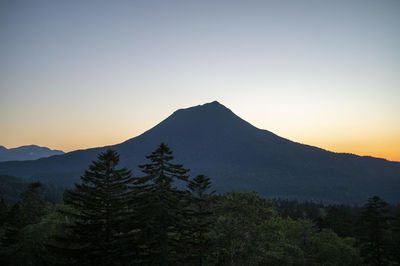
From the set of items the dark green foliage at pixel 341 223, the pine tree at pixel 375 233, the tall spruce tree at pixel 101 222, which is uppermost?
the tall spruce tree at pixel 101 222

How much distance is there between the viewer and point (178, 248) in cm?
2373

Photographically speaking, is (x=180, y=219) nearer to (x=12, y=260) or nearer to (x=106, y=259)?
(x=106, y=259)

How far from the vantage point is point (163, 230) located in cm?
2261

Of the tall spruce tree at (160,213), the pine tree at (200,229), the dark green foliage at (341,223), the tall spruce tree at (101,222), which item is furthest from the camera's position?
the dark green foliage at (341,223)

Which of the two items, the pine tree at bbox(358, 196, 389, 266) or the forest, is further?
the pine tree at bbox(358, 196, 389, 266)

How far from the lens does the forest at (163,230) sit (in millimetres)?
23109

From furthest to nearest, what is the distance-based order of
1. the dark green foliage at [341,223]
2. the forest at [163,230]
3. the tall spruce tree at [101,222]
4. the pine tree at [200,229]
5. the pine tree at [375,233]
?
the dark green foliage at [341,223]
the pine tree at [375,233]
the pine tree at [200,229]
the tall spruce tree at [101,222]
the forest at [163,230]

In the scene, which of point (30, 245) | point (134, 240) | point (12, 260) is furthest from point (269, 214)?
point (12, 260)

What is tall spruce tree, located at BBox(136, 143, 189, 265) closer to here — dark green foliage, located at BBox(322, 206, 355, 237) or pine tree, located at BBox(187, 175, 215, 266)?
pine tree, located at BBox(187, 175, 215, 266)

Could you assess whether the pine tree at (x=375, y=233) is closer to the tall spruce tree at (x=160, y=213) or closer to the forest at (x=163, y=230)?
the forest at (x=163, y=230)

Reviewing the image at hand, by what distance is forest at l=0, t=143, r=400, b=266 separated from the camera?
23109mm

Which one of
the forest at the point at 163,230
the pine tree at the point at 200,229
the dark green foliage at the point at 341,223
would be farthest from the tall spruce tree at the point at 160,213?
the dark green foliage at the point at 341,223

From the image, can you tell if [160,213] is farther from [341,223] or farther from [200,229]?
[341,223]

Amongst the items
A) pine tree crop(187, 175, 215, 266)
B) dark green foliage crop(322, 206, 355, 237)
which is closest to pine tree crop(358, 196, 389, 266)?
pine tree crop(187, 175, 215, 266)
